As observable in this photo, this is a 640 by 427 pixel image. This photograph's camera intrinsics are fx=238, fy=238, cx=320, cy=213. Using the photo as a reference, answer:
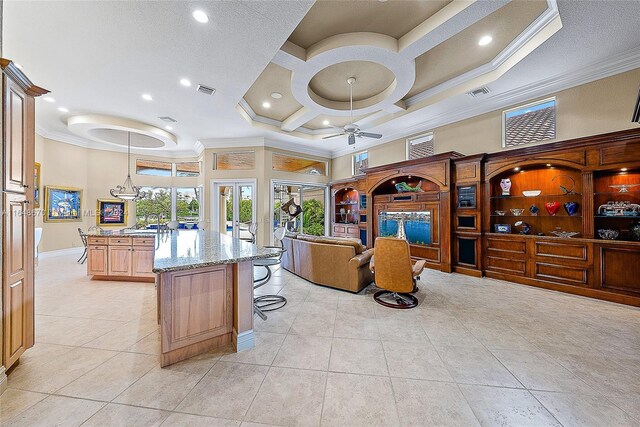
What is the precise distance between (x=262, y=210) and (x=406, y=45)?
17.9 feet

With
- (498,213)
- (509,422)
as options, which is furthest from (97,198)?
(498,213)

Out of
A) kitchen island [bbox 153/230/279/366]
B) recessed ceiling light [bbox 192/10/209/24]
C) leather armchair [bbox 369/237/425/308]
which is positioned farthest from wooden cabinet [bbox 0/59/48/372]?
leather armchair [bbox 369/237/425/308]

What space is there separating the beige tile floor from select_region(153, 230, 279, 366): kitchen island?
160 mm

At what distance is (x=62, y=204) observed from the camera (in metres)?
7.07

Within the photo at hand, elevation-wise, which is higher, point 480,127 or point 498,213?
point 480,127

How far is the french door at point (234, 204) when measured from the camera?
739 centimetres

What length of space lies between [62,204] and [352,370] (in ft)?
Result: 31.3

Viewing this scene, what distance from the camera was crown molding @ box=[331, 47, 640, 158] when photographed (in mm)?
3484

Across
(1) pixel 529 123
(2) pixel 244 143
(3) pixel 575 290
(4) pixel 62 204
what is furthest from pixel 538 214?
(4) pixel 62 204

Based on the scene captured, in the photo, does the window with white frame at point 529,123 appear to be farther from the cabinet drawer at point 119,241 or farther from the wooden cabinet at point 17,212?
the cabinet drawer at point 119,241

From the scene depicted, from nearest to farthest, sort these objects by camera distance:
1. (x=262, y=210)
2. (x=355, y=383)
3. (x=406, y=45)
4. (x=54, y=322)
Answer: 1. (x=355, y=383)
2. (x=54, y=322)
3. (x=406, y=45)
4. (x=262, y=210)

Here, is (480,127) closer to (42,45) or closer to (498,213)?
(498,213)

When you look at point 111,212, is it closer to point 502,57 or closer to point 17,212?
point 17,212

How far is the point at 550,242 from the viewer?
13.0 feet
